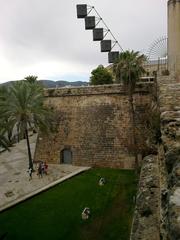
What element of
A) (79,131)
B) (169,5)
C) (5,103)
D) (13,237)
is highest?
(169,5)

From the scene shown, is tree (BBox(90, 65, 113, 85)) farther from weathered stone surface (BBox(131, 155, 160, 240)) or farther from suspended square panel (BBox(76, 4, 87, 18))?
weathered stone surface (BBox(131, 155, 160, 240))

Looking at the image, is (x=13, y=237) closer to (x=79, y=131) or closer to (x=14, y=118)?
(x=14, y=118)

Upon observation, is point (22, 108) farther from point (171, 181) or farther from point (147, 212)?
point (171, 181)

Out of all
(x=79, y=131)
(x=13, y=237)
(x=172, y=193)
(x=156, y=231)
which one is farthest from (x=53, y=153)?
(x=172, y=193)

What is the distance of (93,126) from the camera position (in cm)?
2341

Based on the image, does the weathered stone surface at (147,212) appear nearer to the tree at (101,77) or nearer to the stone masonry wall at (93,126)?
the stone masonry wall at (93,126)

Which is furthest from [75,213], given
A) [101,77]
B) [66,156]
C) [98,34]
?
[98,34]

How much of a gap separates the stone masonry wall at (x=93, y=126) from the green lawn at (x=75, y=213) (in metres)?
2.77

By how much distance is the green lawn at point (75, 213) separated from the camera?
45.5 ft

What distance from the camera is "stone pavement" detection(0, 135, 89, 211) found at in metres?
18.3

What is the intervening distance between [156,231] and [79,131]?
1973 centimetres

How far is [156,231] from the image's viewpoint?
405cm

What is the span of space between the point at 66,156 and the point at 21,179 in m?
4.24

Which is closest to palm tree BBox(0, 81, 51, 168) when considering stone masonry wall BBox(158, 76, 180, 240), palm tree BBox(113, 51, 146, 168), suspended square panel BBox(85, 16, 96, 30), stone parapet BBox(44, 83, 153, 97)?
stone parapet BBox(44, 83, 153, 97)
